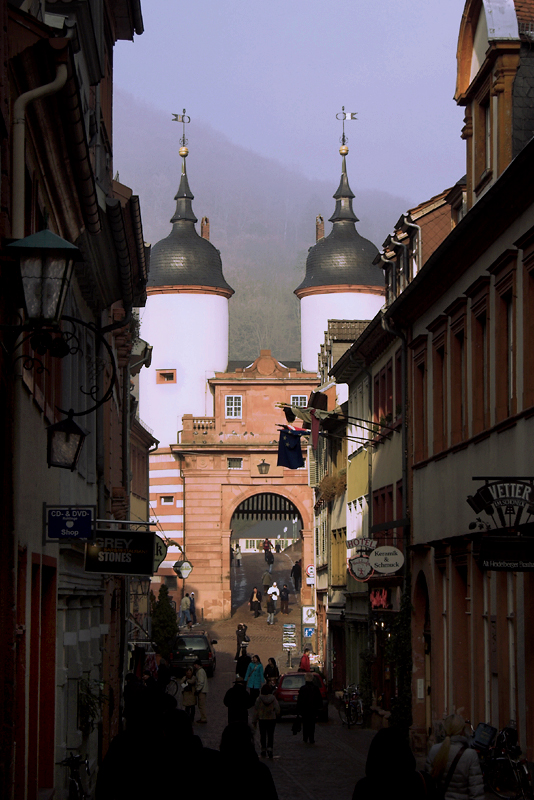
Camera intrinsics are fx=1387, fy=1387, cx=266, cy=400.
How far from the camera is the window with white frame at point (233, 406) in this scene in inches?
2702

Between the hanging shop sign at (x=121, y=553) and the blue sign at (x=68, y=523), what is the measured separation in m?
2.51

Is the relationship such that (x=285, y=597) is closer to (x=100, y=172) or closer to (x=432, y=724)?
(x=432, y=724)

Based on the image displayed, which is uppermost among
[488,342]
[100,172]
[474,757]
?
[100,172]

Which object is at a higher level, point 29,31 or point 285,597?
point 29,31

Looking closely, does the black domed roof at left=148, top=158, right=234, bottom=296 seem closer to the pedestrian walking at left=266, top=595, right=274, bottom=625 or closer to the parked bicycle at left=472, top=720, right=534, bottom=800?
the pedestrian walking at left=266, top=595, right=274, bottom=625

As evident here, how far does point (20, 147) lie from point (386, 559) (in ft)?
53.5

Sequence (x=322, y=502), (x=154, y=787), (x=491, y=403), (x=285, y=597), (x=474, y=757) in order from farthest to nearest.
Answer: (x=285, y=597)
(x=322, y=502)
(x=491, y=403)
(x=474, y=757)
(x=154, y=787)

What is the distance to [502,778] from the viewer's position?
16266 mm

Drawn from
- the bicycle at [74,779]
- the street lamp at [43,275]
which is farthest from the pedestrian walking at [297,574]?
the street lamp at [43,275]

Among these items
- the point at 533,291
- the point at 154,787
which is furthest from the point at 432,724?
the point at 154,787

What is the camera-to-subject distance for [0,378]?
9.49m

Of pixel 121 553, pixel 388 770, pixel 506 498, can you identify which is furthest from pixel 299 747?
pixel 388 770

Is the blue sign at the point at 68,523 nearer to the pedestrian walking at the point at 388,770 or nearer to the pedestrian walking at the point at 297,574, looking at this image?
the pedestrian walking at the point at 388,770

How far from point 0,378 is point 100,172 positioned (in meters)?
11.3
